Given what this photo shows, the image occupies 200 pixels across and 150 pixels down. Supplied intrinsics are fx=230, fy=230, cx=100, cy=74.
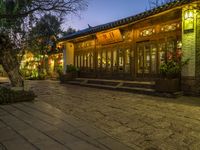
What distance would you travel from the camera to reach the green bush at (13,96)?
820cm

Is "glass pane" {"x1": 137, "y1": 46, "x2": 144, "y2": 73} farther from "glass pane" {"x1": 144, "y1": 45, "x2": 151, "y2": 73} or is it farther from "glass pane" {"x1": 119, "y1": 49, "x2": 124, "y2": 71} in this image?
"glass pane" {"x1": 119, "y1": 49, "x2": 124, "y2": 71}

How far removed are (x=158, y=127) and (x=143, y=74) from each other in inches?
303

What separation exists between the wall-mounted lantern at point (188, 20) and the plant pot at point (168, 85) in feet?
7.30

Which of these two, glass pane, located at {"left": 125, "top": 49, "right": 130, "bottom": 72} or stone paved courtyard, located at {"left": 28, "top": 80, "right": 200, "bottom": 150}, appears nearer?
stone paved courtyard, located at {"left": 28, "top": 80, "right": 200, "bottom": 150}

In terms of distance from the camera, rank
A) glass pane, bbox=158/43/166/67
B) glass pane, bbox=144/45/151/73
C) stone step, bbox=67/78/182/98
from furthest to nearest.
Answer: glass pane, bbox=144/45/151/73, glass pane, bbox=158/43/166/67, stone step, bbox=67/78/182/98

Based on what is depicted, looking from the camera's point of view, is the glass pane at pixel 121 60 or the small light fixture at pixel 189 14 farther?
the glass pane at pixel 121 60

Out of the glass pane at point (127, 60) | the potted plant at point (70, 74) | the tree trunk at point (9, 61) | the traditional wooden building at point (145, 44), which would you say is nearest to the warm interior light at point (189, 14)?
the traditional wooden building at point (145, 44)

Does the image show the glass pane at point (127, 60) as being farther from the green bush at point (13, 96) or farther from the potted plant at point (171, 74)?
the green bush at point (13, 96)

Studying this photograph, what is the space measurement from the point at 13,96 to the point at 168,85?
6199 mm

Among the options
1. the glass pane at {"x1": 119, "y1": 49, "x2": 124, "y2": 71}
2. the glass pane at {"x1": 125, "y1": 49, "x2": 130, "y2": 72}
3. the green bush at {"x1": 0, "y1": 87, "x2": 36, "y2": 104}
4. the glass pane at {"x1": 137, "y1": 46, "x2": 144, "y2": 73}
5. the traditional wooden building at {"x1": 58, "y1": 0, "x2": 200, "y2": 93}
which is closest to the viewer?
the green bush at {"x1": 0, "y1": 87, "x2": 36, "y2": 104}

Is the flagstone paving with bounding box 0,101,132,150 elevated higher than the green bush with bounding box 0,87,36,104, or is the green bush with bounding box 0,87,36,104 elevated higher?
the green bush with bounding box 0,87,36,104

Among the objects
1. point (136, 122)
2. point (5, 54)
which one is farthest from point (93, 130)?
point (5, 54)

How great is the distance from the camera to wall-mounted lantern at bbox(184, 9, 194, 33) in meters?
9.80

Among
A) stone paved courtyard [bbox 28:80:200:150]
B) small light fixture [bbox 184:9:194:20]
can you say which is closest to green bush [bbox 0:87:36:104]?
stone paved courtyard [bbox 28:80:200:150]
